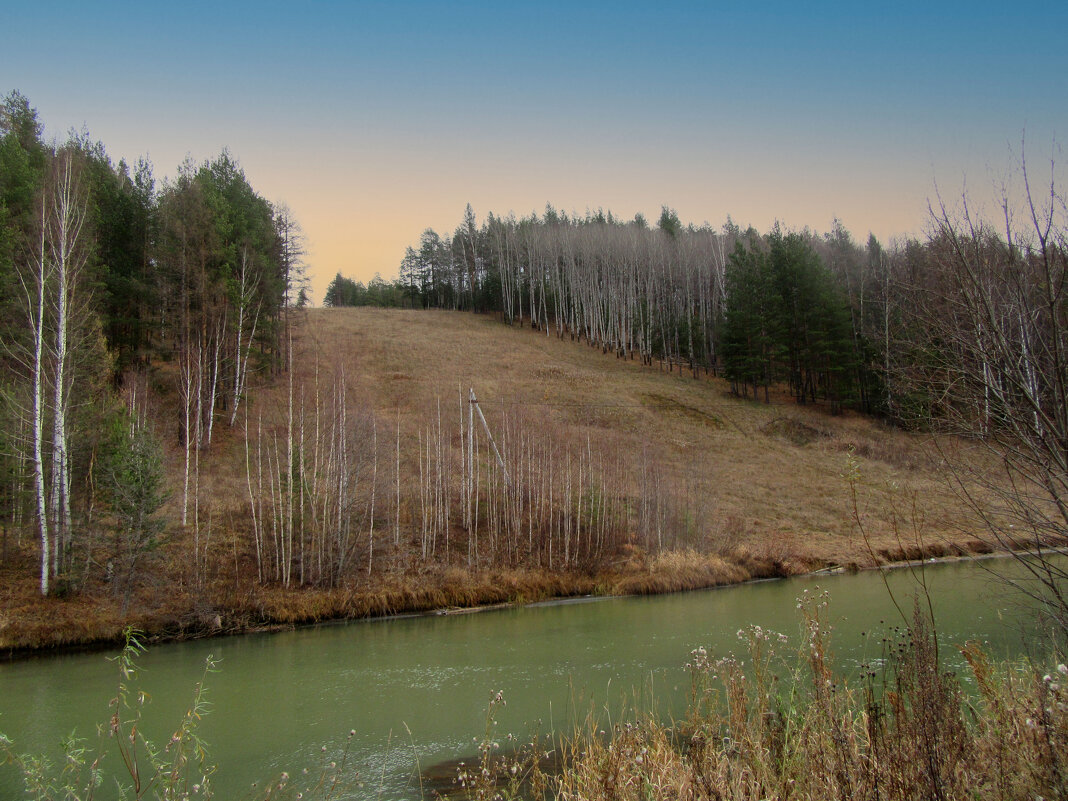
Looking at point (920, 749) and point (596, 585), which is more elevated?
point (920, 749)

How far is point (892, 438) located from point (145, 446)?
38.5 meters

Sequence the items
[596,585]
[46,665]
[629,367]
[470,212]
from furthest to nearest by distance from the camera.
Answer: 1. [470,212]
2. [629,367]
3. [596,585]
4. [46,665]

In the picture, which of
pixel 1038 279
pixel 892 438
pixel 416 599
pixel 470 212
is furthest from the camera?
pixel 470 212

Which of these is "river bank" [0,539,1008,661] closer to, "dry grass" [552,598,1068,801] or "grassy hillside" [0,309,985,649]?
"grassy hillside" [0,309,985,649]

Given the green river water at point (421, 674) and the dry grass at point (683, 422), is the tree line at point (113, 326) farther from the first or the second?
the dry grass at point (683, 422)

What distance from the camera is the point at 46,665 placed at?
15.9 m

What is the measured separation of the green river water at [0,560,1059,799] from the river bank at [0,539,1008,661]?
2.82ft

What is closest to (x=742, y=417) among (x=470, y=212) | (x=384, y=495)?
(x=384, y=495)

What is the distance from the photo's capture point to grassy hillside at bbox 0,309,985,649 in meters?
20.0

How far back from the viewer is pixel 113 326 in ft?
98.9

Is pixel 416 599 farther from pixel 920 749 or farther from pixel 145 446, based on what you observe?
pixel 920 749

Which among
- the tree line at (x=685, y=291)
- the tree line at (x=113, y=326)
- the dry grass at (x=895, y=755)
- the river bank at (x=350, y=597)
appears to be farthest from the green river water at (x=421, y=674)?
the tree line at (x=685, y=291)

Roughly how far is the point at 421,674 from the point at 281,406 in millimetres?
21727

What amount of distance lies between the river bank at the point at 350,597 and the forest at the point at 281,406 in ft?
1.75
